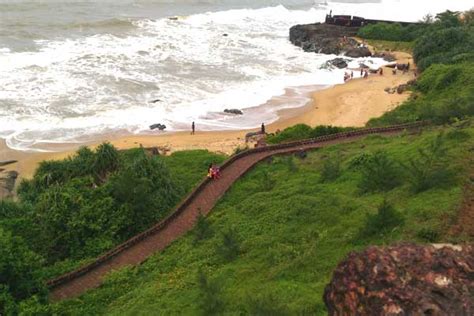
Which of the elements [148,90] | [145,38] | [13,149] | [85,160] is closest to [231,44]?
[145,38]

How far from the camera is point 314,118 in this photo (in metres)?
35.7

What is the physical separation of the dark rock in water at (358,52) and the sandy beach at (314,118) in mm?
6582

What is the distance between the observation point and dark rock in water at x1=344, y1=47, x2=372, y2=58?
53.2 metres

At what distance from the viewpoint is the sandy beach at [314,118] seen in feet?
98.1

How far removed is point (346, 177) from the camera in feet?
65.7

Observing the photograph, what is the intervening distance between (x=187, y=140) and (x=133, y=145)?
316 centimetres

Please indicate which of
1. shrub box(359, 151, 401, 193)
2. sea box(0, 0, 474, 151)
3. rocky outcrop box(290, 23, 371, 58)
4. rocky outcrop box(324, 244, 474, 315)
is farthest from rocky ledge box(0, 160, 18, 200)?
rocky outcrop box(290, 23, 371, 58)

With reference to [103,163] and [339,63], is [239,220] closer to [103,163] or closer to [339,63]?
[103,163]

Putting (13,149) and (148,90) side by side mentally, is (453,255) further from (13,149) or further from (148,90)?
(148,90)

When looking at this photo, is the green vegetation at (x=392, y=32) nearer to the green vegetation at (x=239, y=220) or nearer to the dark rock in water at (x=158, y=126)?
the green vegetation at (x=239, y=220)

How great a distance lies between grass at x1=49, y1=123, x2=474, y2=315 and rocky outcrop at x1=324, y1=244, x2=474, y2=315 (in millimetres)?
2309

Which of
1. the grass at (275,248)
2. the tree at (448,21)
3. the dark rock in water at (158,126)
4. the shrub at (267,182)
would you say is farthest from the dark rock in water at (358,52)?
the shrub at (267,182)

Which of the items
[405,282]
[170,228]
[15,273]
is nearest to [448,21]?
[170,228]

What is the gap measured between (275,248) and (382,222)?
296cm
